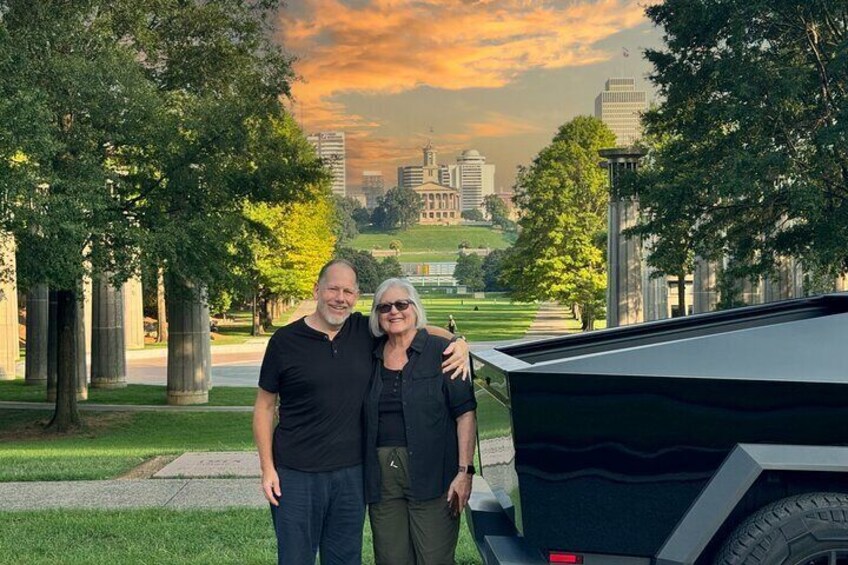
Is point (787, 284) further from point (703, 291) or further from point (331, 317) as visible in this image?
point (331, 317)

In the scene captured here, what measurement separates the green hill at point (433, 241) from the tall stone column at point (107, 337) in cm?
13806

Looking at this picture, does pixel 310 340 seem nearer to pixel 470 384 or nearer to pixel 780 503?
pixel 470 384

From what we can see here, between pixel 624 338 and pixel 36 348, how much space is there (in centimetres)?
2820

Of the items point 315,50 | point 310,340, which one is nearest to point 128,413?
point 310,340

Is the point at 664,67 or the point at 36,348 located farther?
the point at 36,348

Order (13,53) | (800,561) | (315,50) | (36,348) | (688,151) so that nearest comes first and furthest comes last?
(800,561) → (13,53) → (688,151) → (36,348) → (315,50)

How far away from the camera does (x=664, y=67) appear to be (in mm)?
20953

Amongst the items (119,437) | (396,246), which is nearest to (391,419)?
(119,437)

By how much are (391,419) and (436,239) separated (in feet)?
599

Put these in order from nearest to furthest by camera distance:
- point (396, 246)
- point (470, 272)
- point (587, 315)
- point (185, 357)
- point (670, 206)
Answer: point (670, 206), point (185, 357), point (587, 315), point (470, 272), point (396, 246)

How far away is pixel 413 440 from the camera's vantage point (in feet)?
13.8

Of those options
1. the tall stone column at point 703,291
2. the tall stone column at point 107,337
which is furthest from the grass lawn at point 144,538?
the tall stone column at point 703,291

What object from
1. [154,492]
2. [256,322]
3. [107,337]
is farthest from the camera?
[256,322]

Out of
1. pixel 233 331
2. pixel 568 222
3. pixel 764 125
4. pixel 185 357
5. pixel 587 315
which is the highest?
pixel 764 125
